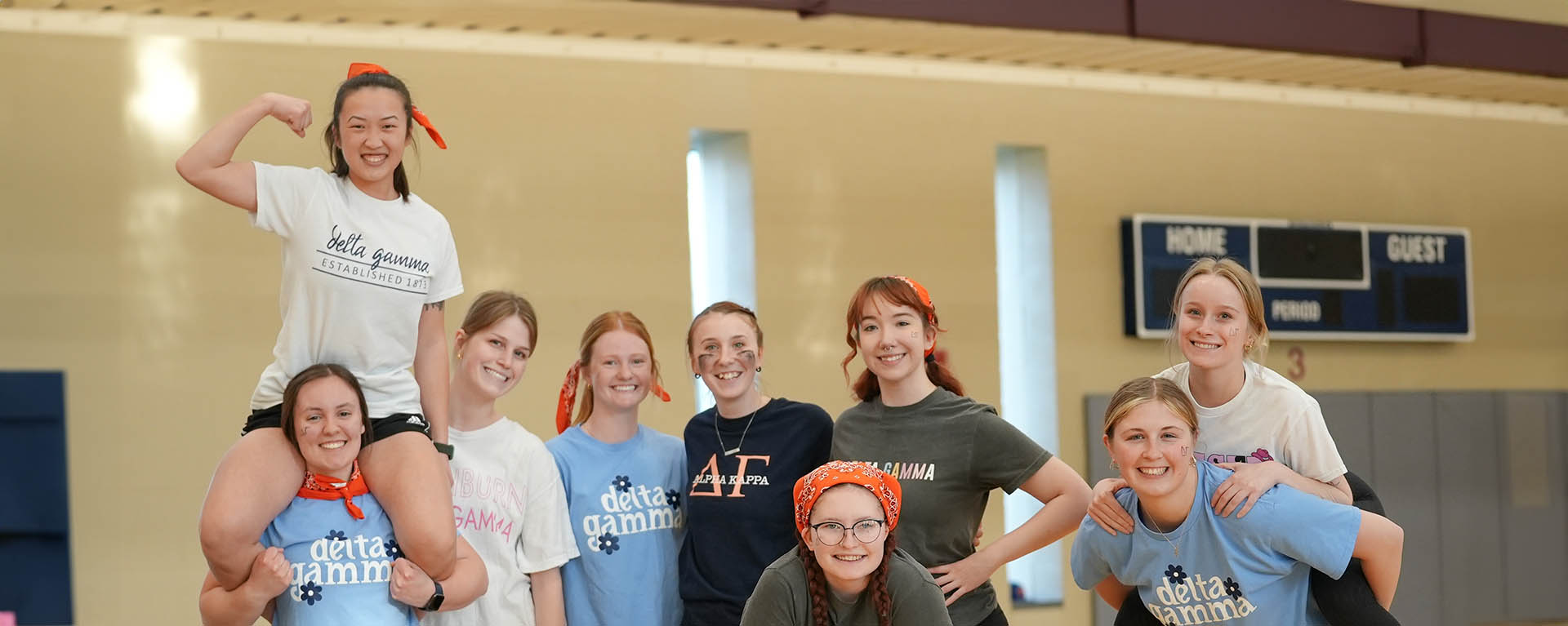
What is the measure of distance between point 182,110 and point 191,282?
78 centimetres

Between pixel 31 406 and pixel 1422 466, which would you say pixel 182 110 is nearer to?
pixel 31 406

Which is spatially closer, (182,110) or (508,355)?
(508,355)

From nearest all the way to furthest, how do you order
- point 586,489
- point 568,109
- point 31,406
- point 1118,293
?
point 586,489, point 31,406, point 568,109, point 1118,293

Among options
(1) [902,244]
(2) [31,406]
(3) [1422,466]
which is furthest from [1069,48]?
(2) [31,406]

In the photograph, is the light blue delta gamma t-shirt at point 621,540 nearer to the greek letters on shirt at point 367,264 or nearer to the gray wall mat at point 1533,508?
the greek letters on shirt at point 367,264

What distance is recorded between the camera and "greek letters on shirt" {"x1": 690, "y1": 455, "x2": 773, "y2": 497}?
358cm

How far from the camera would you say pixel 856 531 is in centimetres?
308

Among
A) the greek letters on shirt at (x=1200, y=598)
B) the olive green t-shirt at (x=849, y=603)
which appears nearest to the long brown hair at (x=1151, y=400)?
the greek letters on shirt at (x=1200, y=598)

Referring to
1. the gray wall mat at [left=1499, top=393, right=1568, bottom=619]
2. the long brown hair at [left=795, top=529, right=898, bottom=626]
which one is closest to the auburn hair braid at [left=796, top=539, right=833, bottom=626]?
the long brown hair at [left=795, top=529, right=898, bottom=626]

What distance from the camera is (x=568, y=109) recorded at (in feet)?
23.1

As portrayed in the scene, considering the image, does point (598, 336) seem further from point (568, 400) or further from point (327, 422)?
point (327, 422)

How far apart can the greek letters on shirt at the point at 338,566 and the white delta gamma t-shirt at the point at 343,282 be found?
0.30m

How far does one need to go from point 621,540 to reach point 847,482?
875 millimetres

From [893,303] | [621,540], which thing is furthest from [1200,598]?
[621,540]
